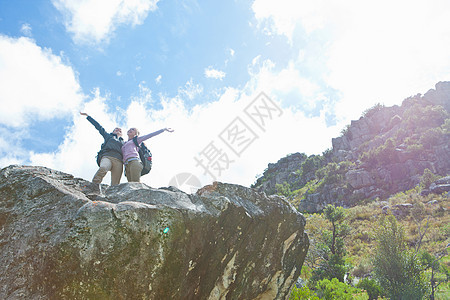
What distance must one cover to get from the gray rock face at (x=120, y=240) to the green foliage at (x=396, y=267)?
19.3 metres

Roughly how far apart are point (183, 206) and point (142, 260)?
3.53 ft

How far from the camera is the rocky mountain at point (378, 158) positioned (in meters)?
59.8

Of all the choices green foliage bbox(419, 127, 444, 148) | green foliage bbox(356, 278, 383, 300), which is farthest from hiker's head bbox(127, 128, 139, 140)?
green foliage bbox(419, 127, 444, 148)

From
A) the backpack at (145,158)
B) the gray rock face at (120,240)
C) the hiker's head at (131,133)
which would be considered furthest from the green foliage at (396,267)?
the hiker's head at (131,133)

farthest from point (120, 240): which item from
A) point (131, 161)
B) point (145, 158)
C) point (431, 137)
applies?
point (431, 137)

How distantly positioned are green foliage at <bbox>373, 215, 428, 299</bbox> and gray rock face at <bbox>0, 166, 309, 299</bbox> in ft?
63.4

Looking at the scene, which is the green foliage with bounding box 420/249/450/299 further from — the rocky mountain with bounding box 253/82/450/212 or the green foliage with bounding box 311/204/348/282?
the rocky mountain with bounding box 253/82/450/212

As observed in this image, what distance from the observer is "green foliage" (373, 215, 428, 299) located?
19.0 m

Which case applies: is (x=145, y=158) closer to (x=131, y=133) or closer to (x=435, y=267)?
(x=131, y=133)

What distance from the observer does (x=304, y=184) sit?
84.4 m

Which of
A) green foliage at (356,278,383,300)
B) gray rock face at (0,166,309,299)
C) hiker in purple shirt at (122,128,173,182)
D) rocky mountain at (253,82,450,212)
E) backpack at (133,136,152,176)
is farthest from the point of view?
rocky mountain at (253,82,450,212)

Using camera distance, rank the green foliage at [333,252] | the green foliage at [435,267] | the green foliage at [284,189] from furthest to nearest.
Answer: the green foliage at [284,189]
the green foliage at [333,252]
the green foliage at [435,267]

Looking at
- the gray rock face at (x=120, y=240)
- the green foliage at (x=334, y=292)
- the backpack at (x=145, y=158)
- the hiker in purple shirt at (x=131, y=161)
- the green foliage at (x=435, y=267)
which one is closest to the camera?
the gray rock face at (x=120, y=240)

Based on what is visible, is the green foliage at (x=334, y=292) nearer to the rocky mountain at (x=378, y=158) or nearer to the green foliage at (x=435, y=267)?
the green foliage at (x=435, y=267)
